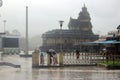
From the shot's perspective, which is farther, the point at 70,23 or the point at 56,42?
the point at 70,23

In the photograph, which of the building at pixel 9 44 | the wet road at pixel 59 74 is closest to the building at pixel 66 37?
the building at pixel 9 44

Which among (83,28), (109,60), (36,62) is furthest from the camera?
(83,28)

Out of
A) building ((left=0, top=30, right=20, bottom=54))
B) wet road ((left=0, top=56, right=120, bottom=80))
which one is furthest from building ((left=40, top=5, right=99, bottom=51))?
wet road ((left=0, top=56, right=120, bottom=80))

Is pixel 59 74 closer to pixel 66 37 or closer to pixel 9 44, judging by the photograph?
pixel 9 44

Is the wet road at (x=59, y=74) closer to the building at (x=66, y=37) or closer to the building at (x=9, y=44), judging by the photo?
the building at (x=9, y=44)

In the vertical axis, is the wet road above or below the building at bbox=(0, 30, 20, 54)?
below

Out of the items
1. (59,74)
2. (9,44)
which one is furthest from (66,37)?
(59,74)

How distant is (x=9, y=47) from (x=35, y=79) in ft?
140

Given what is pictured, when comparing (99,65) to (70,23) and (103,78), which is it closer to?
(103,78)

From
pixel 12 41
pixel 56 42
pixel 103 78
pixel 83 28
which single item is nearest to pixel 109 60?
pixel 103 78

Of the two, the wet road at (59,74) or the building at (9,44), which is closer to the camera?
the wet road at (59,74)

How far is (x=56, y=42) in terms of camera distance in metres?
106

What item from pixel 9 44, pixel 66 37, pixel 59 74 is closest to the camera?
pixel 59 74

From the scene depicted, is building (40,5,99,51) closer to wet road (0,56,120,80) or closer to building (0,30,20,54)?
building (0,30,20,54)
